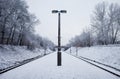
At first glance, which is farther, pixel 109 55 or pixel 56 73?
pixel 109 55

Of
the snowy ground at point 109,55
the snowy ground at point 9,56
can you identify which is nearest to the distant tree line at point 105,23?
the snowy ground at point 109,55

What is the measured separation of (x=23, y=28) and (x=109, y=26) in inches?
1028

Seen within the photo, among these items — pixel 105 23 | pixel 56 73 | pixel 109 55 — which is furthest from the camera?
pixel 105 23

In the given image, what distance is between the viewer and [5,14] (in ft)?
78.2

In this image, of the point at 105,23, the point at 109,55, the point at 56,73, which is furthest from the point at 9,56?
the point at 105,23

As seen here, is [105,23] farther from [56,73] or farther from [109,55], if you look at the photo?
[56,73]

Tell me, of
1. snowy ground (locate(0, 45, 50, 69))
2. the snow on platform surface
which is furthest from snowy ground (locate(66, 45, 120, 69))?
snowy ground (locate(0, 45, 50, 69))

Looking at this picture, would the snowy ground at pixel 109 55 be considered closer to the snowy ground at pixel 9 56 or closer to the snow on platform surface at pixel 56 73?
the snow on platform surface at pixel 56 73

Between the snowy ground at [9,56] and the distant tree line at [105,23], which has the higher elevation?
the distant tree line at [105,23]

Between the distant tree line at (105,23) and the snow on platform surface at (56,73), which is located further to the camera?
the distant tree line at (105,23)

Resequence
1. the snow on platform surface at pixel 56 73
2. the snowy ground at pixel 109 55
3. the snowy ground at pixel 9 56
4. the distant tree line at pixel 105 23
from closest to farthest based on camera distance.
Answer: the snow on platform surface at pixel 56 73 < the snowy ground at pixel 9 56 < the snowy ground at pixel 109 55 < the distant tree line at pixel 105 23

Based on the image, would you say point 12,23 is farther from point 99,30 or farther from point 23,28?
point 99,30

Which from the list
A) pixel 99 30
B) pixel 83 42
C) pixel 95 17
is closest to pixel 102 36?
pixel 99 30

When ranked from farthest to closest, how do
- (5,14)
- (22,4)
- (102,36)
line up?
(102,36) < (22,4) < (5,14)
